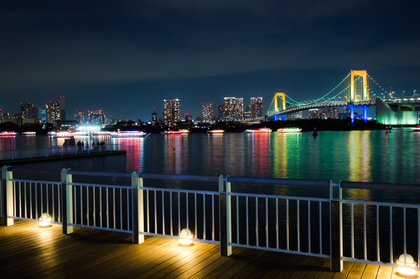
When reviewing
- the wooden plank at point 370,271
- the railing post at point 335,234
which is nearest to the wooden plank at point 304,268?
the railing post at point 335,234

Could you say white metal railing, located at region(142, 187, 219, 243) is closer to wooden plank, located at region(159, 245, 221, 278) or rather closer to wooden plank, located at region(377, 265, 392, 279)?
wooden plank, located at region(159, 245, 221, 278)

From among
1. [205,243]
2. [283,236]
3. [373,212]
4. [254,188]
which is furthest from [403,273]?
[254,188]

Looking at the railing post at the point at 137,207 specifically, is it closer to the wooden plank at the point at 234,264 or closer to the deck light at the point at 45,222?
the wooden plank at the point at 234,264

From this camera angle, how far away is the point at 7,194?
7.68 meters

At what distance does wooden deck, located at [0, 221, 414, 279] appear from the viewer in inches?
197

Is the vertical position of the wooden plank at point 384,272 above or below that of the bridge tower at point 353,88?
below

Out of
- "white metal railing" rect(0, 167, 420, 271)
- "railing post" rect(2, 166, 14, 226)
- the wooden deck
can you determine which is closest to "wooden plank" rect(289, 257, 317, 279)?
the wooden deck

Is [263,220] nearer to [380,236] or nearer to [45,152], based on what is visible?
[380,236]

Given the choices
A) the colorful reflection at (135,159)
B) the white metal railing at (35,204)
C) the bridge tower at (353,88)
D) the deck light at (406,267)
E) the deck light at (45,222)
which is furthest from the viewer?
the bridge tower at (353,88)

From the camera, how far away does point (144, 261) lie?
5.51 metres

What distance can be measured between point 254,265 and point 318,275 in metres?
0.87

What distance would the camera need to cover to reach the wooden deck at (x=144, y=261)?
16.4 ft

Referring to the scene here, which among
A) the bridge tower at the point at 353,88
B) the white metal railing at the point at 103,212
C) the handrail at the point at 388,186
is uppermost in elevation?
the bridge tower at the point at 353,88

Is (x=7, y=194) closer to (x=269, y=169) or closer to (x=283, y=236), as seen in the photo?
(x=283, y=236)
